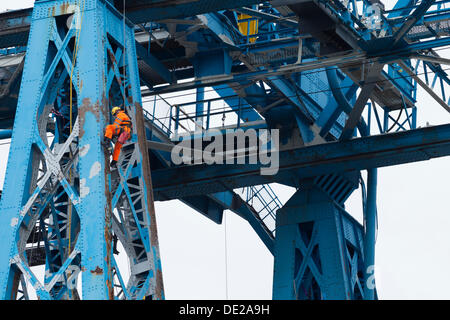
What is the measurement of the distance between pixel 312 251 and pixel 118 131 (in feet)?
45.3

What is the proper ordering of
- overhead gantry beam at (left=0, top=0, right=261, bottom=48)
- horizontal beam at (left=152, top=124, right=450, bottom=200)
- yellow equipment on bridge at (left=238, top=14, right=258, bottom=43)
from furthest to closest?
yellow equipment on bridge at (left=238, top=14, right=258, bottom=43) → horizontal beam at (left=152, top=124, right=450, bottom=200) → overhead gantry beam at (left=0, top=0, right=261, bottom=48)

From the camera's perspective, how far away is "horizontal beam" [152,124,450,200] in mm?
28500

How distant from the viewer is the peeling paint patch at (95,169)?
1841 cm

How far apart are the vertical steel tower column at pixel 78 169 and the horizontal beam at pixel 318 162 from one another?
9.90 m

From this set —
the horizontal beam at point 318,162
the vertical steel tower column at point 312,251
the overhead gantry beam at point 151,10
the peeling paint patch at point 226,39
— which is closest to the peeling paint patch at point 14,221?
the overhead gantry beam at point 151,10

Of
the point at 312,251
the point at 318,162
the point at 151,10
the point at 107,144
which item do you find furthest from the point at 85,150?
the point at 312,251

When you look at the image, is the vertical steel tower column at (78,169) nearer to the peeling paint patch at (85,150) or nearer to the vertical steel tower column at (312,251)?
the peeling paint patch at (85,150)

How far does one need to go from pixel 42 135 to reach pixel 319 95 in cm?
1464

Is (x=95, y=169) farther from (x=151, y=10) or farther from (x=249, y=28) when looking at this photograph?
(x=249, y=28)

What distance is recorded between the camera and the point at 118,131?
1886cm

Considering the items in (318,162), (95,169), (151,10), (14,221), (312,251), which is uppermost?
(318,162)

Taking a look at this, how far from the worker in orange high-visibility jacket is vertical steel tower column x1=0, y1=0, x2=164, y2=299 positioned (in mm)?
151

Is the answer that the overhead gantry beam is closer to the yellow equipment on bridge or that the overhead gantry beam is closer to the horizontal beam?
the yellow equipment on bridge

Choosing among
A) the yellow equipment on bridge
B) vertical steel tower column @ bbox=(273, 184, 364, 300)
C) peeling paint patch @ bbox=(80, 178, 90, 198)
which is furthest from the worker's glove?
vertical steel tower column @ bbox=(273, 184, 364, 300)
